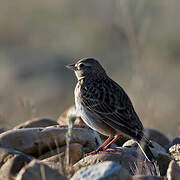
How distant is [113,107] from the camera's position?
7.72 metres

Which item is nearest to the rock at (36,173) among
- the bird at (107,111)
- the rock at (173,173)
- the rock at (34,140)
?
the rock at (173,173)

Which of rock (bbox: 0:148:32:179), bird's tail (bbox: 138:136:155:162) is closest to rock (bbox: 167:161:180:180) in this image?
bird's tail (bbox: 138:136:155:162)

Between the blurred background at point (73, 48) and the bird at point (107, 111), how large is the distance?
19.5 ft

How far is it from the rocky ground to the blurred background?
6.50 metres

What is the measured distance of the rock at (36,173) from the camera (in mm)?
5688

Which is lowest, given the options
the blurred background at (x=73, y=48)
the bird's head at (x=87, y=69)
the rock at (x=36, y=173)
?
the blurred background at (x=73, y=48)

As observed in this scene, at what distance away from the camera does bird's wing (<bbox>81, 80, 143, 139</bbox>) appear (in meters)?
7.38

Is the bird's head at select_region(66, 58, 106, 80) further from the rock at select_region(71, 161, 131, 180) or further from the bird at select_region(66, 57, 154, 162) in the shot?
the rock at select_region(71, 161, 131, 180)

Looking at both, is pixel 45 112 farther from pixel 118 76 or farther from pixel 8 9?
pixel 8 9

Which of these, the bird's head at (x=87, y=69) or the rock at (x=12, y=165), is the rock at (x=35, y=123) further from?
the rock at (x=12, y=165)

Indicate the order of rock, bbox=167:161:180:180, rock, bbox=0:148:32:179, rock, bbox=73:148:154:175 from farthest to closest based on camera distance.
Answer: rock, bbox=73:148:154:175
rock, bbox=0:148:32:179
rock, bbox=167:161:180:180

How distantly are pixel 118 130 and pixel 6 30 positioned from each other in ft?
52.6

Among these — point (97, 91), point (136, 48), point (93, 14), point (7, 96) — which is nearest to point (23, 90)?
point (7, 96)

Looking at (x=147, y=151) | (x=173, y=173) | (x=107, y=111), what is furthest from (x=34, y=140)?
(x=173, y=173)
